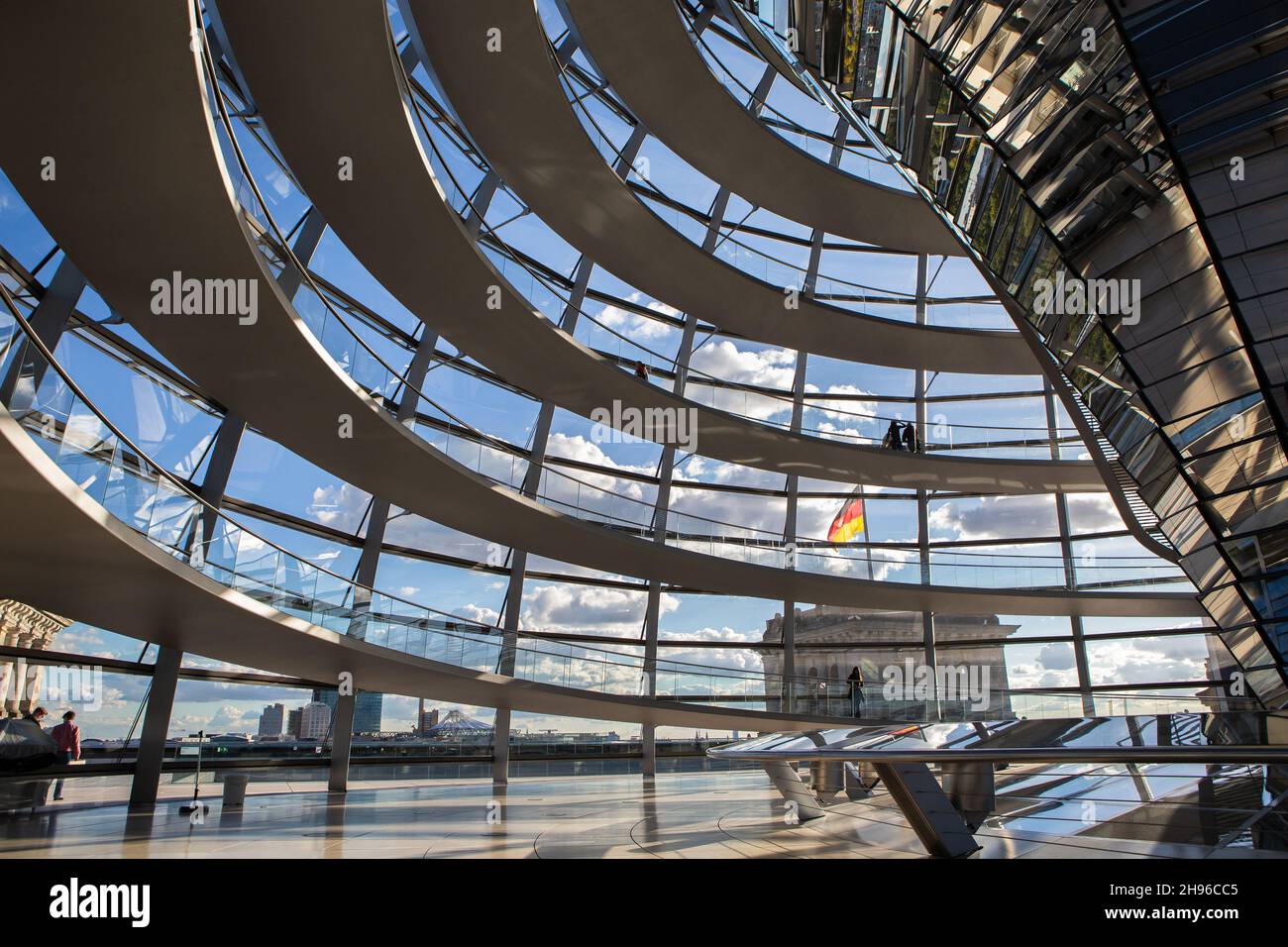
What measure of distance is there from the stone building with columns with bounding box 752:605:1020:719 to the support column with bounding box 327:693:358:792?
11.7 m

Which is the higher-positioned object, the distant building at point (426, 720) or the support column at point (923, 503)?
the support column at point (923, 503)

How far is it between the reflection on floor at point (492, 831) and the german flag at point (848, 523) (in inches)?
437

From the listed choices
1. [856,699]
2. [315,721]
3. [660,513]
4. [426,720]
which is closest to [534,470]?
[660,513]

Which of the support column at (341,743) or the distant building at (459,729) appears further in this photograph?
the distant building at (459,729)

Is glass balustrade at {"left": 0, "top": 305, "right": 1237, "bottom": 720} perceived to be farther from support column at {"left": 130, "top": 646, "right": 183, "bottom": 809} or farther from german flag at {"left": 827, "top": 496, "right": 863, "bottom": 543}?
german flag at {"left": 827, "top": 496, "right": 863, "bottom": 543}

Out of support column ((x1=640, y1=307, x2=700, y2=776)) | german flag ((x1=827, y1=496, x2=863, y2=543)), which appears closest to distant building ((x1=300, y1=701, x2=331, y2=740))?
support column ((x1=640, y1=307, x2=700, y2=776))

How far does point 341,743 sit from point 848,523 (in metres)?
14.8

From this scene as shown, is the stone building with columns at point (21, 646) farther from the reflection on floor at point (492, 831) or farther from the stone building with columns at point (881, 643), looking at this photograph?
the stone building with columns at point (881, 643)

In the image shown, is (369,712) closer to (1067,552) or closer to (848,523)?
(848,523)

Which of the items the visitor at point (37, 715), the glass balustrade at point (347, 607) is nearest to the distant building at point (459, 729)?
the glass balustrade at point (347, 607)

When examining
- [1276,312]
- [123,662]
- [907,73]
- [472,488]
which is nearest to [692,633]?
[472,488]

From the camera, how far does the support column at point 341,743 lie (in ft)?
54.6

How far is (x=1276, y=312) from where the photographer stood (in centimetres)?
571

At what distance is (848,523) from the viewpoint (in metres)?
25.0
